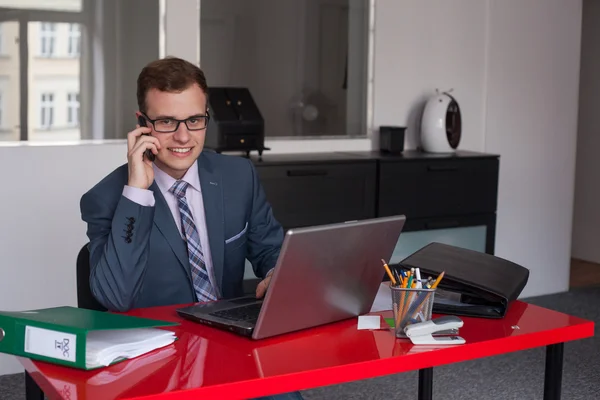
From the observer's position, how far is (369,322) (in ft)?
6.89

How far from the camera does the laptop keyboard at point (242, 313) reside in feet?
6.68

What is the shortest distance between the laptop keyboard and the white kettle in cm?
299

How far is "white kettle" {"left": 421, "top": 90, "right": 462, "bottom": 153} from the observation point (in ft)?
16.2

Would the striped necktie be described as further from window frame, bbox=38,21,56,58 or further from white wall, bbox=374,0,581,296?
white wall, bbox=374,0,581,296

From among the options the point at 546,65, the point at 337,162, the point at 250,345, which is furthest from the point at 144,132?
the point at 546,65

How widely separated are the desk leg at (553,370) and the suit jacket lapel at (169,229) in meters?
0.99

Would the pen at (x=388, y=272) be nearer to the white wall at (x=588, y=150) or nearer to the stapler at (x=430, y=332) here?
the stapler at (x=430, y=332)

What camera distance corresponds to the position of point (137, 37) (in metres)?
4.20

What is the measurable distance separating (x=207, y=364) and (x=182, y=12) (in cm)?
287

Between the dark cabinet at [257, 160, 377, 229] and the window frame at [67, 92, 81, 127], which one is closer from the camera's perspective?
the window frame at [67, 92, 81, 127]

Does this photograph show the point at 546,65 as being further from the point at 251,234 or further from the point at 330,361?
the point at 330,361

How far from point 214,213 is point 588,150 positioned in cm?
516

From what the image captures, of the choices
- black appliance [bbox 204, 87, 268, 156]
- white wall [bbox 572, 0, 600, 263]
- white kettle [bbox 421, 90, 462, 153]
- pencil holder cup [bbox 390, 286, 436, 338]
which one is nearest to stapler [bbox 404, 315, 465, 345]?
pencil holder cup [bbox 390, 286, 436, 338]

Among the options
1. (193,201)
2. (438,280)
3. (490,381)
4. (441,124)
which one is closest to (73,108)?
(193,201)
